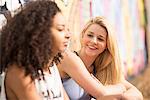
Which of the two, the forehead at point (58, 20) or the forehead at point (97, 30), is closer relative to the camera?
the forehead at point (58, 20)

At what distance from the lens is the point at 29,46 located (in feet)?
6.21

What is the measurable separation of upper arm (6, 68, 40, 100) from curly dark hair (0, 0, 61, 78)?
0.03 meters

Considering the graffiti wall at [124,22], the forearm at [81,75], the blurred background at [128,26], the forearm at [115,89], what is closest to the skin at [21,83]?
the forearm at [81,75]

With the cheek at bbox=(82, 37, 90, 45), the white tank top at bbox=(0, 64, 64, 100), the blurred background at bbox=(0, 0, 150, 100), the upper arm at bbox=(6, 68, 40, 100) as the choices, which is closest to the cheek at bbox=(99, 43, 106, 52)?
the cheek at bbox=(82, 37, 90, 45)

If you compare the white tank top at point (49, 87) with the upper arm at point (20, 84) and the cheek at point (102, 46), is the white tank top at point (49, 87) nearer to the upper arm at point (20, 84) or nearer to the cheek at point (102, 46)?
the upper arm at point (20, 84)

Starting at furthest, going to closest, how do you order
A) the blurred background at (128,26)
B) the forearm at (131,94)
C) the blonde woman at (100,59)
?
the blurred background at (128,26) → the blonde woman at (100,59) → the forearm at (131,94)

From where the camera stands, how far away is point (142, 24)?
712 cm

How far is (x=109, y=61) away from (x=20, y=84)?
122 centimetres

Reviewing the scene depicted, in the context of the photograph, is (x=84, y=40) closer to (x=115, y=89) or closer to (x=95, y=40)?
(x=95, y=40)

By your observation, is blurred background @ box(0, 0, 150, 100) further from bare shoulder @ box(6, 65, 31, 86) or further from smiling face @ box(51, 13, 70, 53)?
bare shoulder @ box(6, 65, 31, 86)

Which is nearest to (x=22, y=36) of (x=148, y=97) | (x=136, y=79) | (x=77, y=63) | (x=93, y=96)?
(x=77, y=63)

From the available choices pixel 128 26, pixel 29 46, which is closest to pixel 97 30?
pixel 29 46

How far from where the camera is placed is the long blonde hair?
9.53ft

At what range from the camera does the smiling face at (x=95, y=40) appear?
2916 mm
